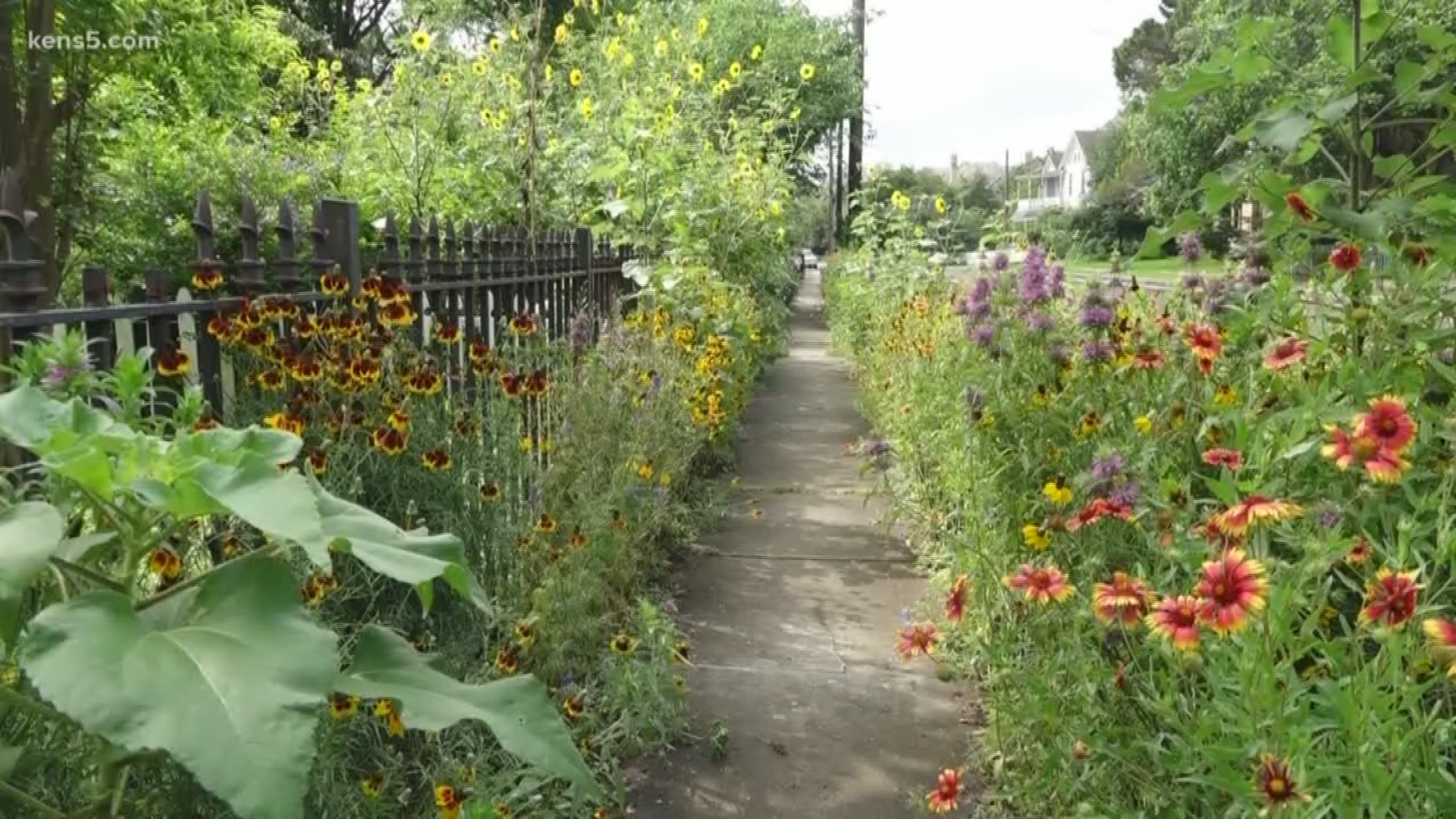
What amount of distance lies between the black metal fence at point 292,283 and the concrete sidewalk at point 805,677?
1.26m

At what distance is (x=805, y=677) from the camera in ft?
10.9

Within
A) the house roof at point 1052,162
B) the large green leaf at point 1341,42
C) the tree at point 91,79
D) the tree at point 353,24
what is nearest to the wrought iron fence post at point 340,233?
the large green leaf at point 1341,42

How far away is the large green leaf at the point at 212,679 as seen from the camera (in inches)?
34.2

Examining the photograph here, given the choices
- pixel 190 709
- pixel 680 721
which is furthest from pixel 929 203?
pixel 190 709

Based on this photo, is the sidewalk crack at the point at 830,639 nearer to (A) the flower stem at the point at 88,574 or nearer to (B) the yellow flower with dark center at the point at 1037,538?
(B) the yellow flower with dark center at the point at 1037,538

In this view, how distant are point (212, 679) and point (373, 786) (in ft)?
3.70

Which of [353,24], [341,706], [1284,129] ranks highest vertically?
[353,24]

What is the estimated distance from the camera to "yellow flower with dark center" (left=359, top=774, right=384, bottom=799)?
6.36 feet

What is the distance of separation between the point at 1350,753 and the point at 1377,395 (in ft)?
3.12

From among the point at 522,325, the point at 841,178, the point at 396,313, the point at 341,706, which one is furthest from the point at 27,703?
the point at 841,178

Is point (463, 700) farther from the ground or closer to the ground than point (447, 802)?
farther from the ground

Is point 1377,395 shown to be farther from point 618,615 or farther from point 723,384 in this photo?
point 723,384

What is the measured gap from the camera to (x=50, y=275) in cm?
654

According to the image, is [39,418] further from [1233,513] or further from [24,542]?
[1233,513]
